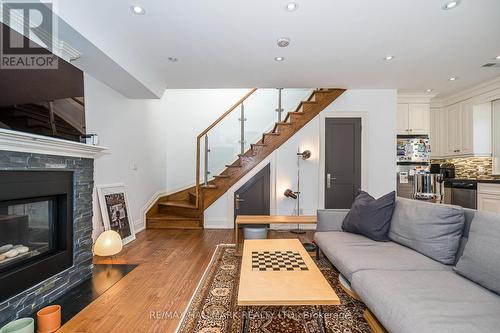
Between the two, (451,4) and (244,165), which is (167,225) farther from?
(451,4)

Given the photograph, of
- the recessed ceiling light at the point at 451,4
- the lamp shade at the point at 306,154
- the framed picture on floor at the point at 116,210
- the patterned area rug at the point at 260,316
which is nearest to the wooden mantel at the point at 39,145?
the framed picture on floor at the point at 116,210

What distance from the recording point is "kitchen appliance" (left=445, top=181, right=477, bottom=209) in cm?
469

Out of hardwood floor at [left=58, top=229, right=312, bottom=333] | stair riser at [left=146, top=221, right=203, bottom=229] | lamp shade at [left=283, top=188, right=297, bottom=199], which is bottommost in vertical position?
hardwood floor at [left=58, top=229, right=312, bottom=333]

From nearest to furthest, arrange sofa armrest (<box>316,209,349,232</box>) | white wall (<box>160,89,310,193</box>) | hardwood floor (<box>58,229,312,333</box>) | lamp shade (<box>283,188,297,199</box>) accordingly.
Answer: hardwood floor (<box>58,229,312,333</box>)
sofa armrest (<box>316,209,349,232</box>)
lamp shade (<box>283,188,297,199</box>)
white wall (<box>160,89,310,193</box>)

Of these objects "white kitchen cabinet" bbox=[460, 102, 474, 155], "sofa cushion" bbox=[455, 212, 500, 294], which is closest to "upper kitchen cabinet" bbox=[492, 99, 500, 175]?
"white kitchen cabinet" bbox=[460, 102, 474, 155]

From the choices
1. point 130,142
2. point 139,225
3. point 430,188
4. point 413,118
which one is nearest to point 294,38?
point 130,142

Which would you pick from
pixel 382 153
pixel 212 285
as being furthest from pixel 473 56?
pixel 212 285

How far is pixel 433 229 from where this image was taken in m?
2.07

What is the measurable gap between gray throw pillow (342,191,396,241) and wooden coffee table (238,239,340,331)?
2.56 feet

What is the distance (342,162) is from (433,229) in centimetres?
305

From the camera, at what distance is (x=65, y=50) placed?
253cm

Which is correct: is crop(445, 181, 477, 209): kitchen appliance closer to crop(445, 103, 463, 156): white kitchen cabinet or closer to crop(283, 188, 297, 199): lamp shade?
crop(445, 103, 463, 156): white kitchen cabinet

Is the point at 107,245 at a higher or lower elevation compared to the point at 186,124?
lower

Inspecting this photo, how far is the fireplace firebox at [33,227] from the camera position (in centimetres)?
192
